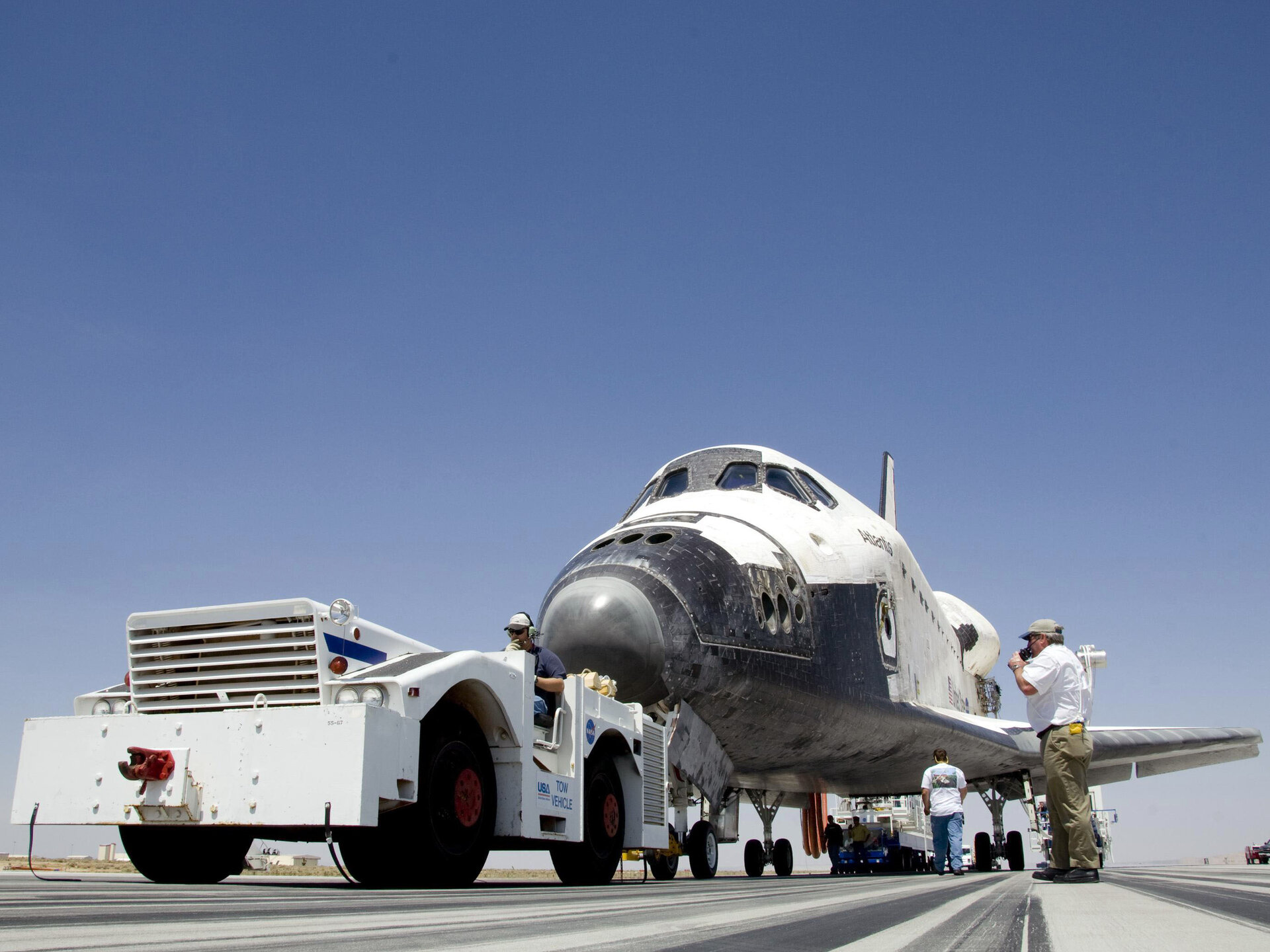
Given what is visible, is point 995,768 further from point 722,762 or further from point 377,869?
point 377,869

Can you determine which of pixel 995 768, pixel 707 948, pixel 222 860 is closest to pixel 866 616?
pixel 995 768

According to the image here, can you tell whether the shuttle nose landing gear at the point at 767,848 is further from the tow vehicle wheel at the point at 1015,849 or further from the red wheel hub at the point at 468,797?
the red wheel hub at the point at 468,797

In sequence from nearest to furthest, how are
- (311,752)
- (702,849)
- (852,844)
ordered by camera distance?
(311,752) < (702,849) < (852,844)

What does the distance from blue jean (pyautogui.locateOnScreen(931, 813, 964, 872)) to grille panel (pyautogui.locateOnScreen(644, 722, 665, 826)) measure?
131 inches

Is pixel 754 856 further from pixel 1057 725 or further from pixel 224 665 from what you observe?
pixel 224 665

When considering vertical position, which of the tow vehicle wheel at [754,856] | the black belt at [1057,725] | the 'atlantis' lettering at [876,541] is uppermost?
the 'atlantis' lettering at [876,541]

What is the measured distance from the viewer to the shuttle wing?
1224cm

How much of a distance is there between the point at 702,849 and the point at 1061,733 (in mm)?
3433

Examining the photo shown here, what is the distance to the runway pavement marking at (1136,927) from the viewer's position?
1.97 m

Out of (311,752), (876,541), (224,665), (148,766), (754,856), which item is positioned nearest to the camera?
(311,752)

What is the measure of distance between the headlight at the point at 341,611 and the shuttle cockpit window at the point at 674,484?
5.63 metres

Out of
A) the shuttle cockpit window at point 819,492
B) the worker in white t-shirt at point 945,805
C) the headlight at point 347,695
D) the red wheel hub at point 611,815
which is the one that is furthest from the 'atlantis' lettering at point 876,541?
the headlight at point 347,695

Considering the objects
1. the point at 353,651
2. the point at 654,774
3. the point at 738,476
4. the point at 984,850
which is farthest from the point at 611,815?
the point at 984,850

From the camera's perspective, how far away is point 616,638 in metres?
7.22
